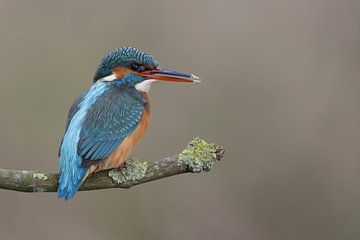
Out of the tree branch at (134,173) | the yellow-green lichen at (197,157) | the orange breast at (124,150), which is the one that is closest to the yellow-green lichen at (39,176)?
the tree branch at (134,173)

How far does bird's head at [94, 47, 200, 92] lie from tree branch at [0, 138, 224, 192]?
1.47 ft

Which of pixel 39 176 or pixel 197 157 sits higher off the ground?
pixel 197 157

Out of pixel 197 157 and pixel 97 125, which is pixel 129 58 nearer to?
pixel 97 125

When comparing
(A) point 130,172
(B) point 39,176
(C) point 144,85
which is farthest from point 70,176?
(C) point 144,85

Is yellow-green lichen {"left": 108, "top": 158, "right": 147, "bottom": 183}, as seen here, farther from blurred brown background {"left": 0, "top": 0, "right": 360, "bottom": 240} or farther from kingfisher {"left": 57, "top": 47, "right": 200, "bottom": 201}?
blurred brown background {"left": 0, "top": 0, "right": 360, "bottom": 240}

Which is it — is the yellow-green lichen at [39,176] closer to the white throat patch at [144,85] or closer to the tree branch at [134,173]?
the tree branch at [134,173]

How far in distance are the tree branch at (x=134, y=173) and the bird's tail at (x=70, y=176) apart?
50 mm

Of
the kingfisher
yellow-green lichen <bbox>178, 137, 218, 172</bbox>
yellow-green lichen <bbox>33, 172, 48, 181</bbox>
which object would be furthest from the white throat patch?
yellow-green lichen <bbox>33, 172, 48, 181</bbox>

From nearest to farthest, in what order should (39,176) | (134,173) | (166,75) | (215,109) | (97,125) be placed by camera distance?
(39,176) < (134,173) < (97,125) < (166,75) < (215,109)

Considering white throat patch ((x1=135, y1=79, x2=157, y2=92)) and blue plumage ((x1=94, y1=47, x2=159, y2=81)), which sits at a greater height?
blue plumage ((x1=94, y1=47, x2=159, y2=81))

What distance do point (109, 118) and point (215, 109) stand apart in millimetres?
2045

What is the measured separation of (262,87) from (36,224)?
1812mm

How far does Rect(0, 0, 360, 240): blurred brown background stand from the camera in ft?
16.2

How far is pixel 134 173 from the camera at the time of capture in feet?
9.56
